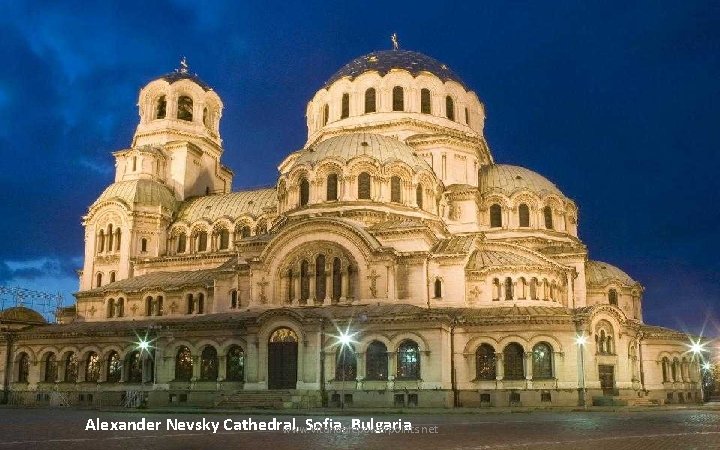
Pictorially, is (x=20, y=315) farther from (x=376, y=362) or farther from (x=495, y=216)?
(x=495, y=216)

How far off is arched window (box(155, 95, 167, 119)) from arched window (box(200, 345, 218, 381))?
26955 millimetres

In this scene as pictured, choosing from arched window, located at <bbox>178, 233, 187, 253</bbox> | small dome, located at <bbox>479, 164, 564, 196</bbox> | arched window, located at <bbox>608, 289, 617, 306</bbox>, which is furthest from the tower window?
arched window, located at <bbox>608, 289, 617, 306</bbox>

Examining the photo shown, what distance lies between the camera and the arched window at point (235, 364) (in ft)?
134

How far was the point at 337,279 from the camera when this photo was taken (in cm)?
4153

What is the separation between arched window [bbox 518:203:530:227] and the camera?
51.7m

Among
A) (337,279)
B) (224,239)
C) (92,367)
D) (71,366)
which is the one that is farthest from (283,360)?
(224,239)

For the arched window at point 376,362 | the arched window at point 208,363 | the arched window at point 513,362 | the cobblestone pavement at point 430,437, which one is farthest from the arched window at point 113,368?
the arched window at point 513,362

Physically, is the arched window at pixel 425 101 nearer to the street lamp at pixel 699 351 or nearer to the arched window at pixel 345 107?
the arched window at pixel 345 107

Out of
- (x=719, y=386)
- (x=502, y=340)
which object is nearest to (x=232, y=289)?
(x=502, y=340)

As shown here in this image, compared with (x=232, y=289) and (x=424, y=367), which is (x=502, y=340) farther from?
(x=232, y=289)

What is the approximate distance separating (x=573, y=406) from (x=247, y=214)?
28.1 m

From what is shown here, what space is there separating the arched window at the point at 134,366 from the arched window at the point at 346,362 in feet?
43.7

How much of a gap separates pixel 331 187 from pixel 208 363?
12.9 m

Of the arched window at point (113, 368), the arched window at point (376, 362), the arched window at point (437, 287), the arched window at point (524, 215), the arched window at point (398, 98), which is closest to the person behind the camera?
the arched window at point (376, 362)
